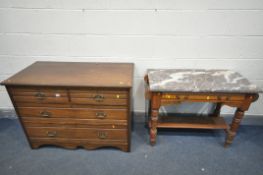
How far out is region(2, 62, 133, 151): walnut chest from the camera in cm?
135

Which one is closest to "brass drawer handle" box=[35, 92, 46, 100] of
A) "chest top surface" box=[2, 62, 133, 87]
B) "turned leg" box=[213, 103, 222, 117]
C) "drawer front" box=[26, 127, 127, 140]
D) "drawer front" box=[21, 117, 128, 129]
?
"chest top surface" box=[2, 62, 133, 87]

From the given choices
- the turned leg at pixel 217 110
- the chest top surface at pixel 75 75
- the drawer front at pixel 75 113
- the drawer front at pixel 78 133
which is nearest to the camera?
the chest top surface at pixel 75 75

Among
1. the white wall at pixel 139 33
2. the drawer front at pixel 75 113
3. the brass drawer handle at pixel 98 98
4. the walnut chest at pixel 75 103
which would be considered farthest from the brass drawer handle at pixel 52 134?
the white wall at pixel 139 33

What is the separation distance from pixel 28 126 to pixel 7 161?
16.5 inches

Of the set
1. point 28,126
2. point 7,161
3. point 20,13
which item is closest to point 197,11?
point 20,13

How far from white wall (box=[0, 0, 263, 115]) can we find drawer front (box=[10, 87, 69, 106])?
0.57 metres

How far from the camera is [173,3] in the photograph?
5.12 feet

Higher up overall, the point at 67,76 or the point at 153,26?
the point at 153,26

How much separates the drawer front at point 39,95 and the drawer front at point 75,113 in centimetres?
9

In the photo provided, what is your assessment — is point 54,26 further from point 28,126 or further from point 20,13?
point 28,126

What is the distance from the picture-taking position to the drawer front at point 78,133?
61.9 inches

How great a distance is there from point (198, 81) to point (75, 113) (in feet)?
3.72

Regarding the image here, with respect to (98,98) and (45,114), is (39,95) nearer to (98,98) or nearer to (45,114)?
(45,114)

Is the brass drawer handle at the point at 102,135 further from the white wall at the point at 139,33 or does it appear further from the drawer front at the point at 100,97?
the white wall at the point at 139,33
